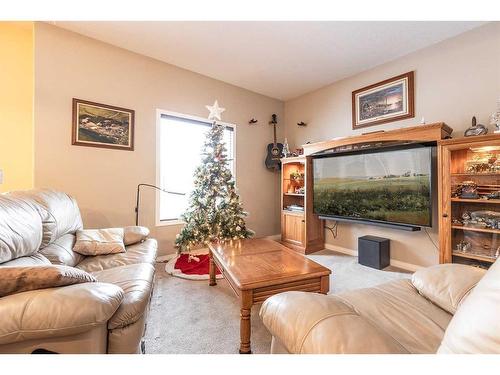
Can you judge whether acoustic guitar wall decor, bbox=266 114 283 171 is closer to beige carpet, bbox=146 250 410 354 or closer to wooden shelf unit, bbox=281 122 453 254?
wooden shelf unit, bbox=281 122 453 254

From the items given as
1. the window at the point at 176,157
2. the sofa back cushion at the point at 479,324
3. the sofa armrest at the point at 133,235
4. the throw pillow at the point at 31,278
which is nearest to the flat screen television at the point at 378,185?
Answer: the window at the point at 176,157

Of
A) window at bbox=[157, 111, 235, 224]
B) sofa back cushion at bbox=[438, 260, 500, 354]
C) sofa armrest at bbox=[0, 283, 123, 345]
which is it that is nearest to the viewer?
sofa back cushion at bbox=[438, 260, 500, 354]

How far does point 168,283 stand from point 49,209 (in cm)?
135

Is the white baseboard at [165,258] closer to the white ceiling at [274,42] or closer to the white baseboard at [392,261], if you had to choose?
the white baseboard at [392,261]

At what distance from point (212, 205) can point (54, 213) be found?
1771 mm

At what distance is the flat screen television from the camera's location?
265 centimetres

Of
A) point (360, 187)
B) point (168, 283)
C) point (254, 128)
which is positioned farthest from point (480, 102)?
point (168, 283)

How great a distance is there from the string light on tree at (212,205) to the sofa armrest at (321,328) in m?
2.24

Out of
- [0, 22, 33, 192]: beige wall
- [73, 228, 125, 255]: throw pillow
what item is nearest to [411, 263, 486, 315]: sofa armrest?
[73, 228, 125, 255]: throw pillow

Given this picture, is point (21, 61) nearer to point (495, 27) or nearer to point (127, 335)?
point (127, 335)

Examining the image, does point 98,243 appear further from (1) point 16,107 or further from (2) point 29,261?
(1) point 16,107

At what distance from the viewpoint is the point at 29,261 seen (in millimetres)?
1361

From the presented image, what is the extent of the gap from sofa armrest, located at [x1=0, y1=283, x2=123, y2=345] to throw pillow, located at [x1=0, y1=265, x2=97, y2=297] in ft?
0.09

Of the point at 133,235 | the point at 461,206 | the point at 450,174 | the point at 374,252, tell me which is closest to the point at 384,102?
the point at 450,174
